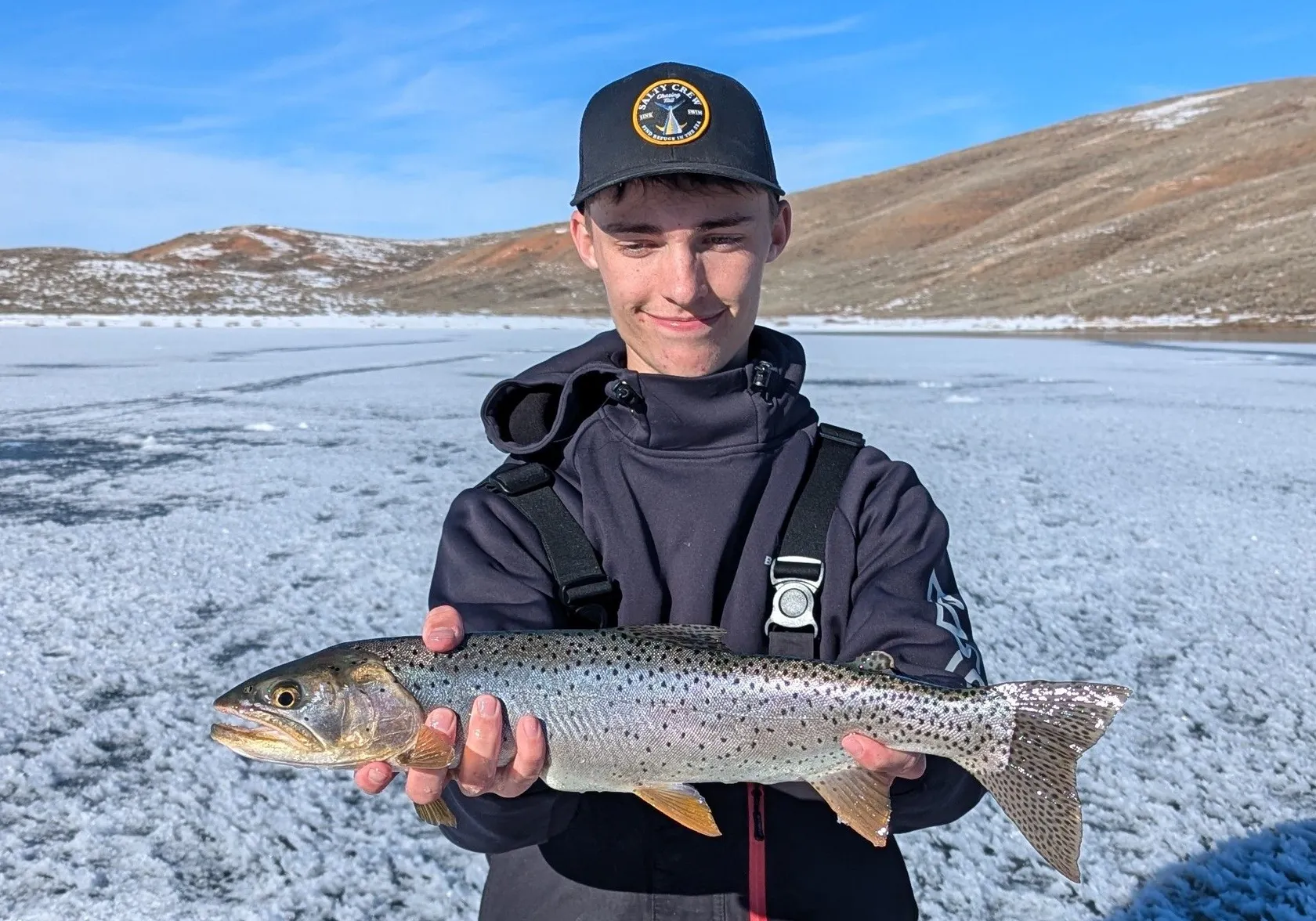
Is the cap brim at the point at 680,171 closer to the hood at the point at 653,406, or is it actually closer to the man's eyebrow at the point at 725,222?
the man's eyebrow at the point at 725,222

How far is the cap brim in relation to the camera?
1903mm

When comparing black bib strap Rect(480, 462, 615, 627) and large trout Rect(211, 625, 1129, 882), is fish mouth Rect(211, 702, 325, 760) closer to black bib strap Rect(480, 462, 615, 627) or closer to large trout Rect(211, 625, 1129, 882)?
large trout Rect(211, 625, 1129, 882)

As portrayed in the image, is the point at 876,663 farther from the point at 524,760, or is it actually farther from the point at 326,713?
the point at 326,713

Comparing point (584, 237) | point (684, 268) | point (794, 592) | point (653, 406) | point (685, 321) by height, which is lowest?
point (794, 592)

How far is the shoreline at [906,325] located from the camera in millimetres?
24078

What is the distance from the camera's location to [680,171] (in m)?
1.91

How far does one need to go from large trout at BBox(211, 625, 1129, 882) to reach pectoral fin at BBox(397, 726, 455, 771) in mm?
65

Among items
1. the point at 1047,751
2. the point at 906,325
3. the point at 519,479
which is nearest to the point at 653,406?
the point at 519,479

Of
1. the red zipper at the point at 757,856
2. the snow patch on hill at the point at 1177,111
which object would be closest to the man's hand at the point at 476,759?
the red zipper at the point at 757,856

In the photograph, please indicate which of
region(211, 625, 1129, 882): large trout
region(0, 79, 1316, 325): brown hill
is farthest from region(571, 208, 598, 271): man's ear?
region(0, 79, 1316, 325): brown hill

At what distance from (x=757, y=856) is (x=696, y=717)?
0.31 metres

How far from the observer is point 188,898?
2.05 meters

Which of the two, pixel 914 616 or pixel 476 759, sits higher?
pixel 914 616

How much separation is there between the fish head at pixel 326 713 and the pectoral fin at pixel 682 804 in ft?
1.43
